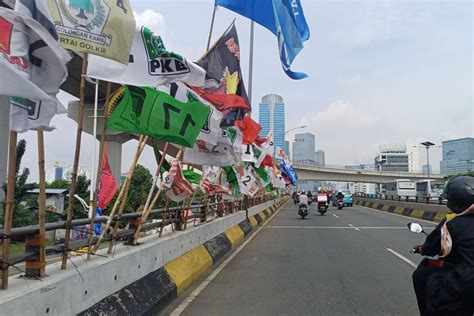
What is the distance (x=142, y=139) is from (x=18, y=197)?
13929mm

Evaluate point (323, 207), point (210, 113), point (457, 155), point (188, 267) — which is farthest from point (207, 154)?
point (457, 155)

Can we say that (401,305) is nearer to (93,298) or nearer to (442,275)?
(442,275)

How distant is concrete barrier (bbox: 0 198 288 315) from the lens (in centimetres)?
386

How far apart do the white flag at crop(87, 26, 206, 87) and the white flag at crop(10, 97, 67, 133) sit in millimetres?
1231

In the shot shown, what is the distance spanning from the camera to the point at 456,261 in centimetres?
339

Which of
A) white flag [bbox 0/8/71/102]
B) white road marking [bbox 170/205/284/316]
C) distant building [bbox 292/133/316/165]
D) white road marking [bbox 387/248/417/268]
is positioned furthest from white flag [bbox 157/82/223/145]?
distant building [bbox 292/133/316/165]

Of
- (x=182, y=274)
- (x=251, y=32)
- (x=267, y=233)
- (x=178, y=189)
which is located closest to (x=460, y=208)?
(x=182, y=274)

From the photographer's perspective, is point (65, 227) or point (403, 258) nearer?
point (65, 227)

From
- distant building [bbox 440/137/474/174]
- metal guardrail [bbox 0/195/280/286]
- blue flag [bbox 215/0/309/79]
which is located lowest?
metal guardrail [bbox 0/195/280/286]

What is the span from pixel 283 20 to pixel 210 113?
657 cm

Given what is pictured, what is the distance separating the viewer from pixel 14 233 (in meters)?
3.91

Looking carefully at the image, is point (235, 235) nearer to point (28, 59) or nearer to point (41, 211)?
point (41, 211)

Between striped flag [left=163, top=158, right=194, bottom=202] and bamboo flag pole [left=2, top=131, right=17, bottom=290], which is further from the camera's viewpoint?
striped flag [left=163, top=158, right=194, bottom=202]

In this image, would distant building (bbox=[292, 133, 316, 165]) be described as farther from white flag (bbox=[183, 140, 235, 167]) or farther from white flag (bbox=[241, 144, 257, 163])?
white flag (bbox=[183, 140, 235, 167])
